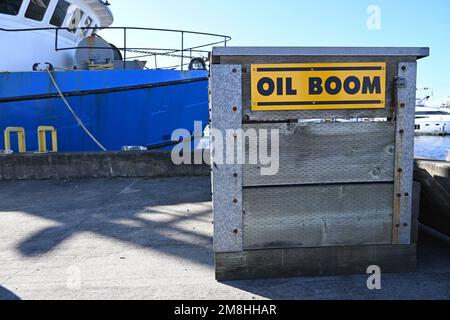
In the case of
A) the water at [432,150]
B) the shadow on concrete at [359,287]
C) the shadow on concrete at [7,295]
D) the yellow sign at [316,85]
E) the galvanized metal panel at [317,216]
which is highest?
the yellow sign at [316,85]

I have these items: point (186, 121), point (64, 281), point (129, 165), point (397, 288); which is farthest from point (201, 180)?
point (397, 288)

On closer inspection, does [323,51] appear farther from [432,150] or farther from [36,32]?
[432,150]

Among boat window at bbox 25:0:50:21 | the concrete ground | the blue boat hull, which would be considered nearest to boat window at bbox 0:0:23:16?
boat window at bbox 25:0:50:21

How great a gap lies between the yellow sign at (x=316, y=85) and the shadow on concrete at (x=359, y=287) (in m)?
1.25

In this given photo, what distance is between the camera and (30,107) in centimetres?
887

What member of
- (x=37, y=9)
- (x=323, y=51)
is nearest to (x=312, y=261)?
(x=323, y=51)

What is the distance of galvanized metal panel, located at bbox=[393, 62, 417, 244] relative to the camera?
2779mm

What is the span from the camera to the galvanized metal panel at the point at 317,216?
2.84 meters

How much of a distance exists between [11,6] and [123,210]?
23.1 ft

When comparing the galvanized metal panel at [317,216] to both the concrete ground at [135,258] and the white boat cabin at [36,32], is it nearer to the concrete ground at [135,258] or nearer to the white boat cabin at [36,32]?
the concrete ground at [135,258]

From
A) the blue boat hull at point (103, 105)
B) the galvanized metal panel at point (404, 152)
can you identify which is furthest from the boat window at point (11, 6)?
the galvanized metal panel at point (404, 152)

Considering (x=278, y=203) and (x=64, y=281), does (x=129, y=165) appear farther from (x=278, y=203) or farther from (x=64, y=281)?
(x=278, y=203)

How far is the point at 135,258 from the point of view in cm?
341

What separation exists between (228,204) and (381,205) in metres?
1.14
